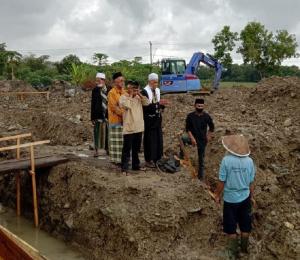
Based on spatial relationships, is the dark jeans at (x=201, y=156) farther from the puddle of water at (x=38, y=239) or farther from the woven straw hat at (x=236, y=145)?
the puddle of water at (x=38, y=239)

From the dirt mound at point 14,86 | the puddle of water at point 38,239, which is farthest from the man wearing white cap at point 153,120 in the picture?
the dirt mound at point 14,86

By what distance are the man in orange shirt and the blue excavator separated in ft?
46.4

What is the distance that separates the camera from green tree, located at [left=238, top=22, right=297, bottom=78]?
33031 millimetres

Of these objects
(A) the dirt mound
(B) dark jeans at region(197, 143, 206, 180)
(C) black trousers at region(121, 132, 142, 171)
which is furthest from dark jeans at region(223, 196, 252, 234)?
(A) the dirt mound

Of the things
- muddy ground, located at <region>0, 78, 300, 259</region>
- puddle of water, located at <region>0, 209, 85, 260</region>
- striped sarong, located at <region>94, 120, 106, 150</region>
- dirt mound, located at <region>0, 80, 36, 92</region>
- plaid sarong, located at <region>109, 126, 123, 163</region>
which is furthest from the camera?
dirt mound, located at <region>0, 80, 36, 92</region>

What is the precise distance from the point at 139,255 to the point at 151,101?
2.55 metres

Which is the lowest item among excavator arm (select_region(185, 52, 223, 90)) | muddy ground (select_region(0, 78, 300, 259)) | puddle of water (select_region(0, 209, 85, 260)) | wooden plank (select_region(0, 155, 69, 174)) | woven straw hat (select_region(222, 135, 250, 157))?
puddle of water (select_region(0, 209, 85, 260))

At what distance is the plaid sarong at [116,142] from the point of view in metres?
7.89

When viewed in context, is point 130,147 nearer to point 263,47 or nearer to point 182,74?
point 182,74

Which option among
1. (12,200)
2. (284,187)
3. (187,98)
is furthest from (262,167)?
(187,98)

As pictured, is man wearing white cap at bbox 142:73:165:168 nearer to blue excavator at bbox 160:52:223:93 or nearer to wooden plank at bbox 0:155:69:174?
wooden plank at bbox 0:155:69:174

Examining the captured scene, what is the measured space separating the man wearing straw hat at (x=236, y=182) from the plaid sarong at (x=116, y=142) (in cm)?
257

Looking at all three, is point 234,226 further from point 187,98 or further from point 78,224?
point 187,98

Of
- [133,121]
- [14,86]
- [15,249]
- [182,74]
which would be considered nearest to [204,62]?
[182,74]
